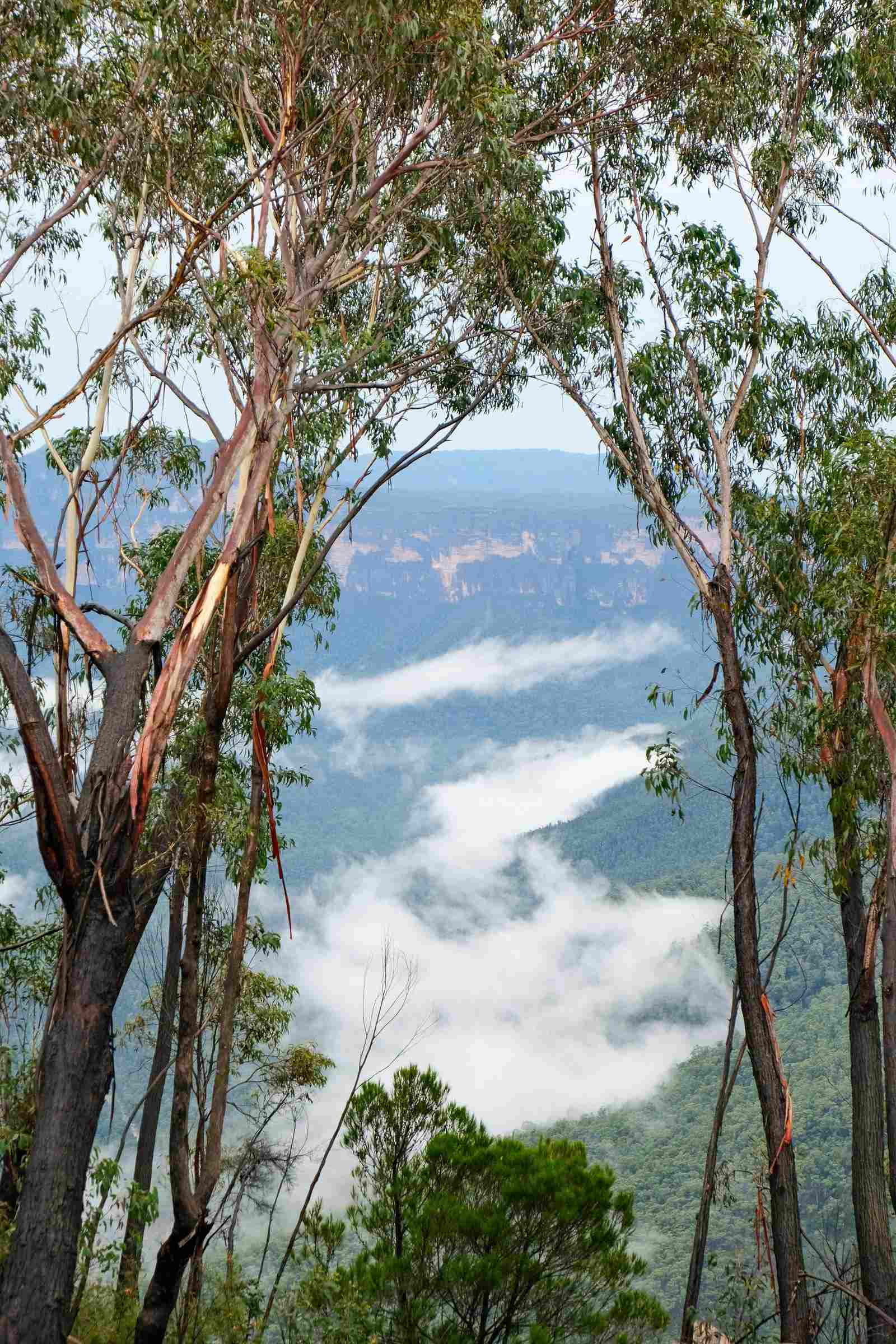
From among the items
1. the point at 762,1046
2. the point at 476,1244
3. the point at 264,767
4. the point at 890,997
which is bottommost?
the point at 476,1244

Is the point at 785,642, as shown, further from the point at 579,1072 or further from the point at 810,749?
the point at 579,1072

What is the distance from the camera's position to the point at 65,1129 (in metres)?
3.56

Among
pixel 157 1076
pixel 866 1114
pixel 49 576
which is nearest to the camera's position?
pixel 49 576

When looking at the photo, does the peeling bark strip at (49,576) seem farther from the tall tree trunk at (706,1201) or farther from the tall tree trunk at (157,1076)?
the tall tree trunk at (706,1201)

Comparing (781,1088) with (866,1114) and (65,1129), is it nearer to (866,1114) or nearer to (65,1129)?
(866,1114)

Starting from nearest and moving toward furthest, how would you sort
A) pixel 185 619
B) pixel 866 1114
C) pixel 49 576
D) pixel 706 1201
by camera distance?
pixel 49 576
pixel 185 619
pixel 866 1114
pixel 706 1201

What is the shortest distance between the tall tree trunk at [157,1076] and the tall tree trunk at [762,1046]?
336 cm

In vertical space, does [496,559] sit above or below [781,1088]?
above

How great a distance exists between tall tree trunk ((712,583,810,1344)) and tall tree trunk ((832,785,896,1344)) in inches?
23.7

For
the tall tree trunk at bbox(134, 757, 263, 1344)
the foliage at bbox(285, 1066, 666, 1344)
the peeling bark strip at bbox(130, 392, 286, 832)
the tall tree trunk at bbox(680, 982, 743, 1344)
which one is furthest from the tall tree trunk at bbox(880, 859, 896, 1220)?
the peeling bark strip at bbox(130, 392, 286, 832)

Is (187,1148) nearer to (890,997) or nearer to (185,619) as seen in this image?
(185,619)

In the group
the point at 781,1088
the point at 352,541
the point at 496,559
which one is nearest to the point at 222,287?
the point at 352,541

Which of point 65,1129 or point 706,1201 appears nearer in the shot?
point 65,1129

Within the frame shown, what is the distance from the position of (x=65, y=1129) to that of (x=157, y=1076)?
4.96m
